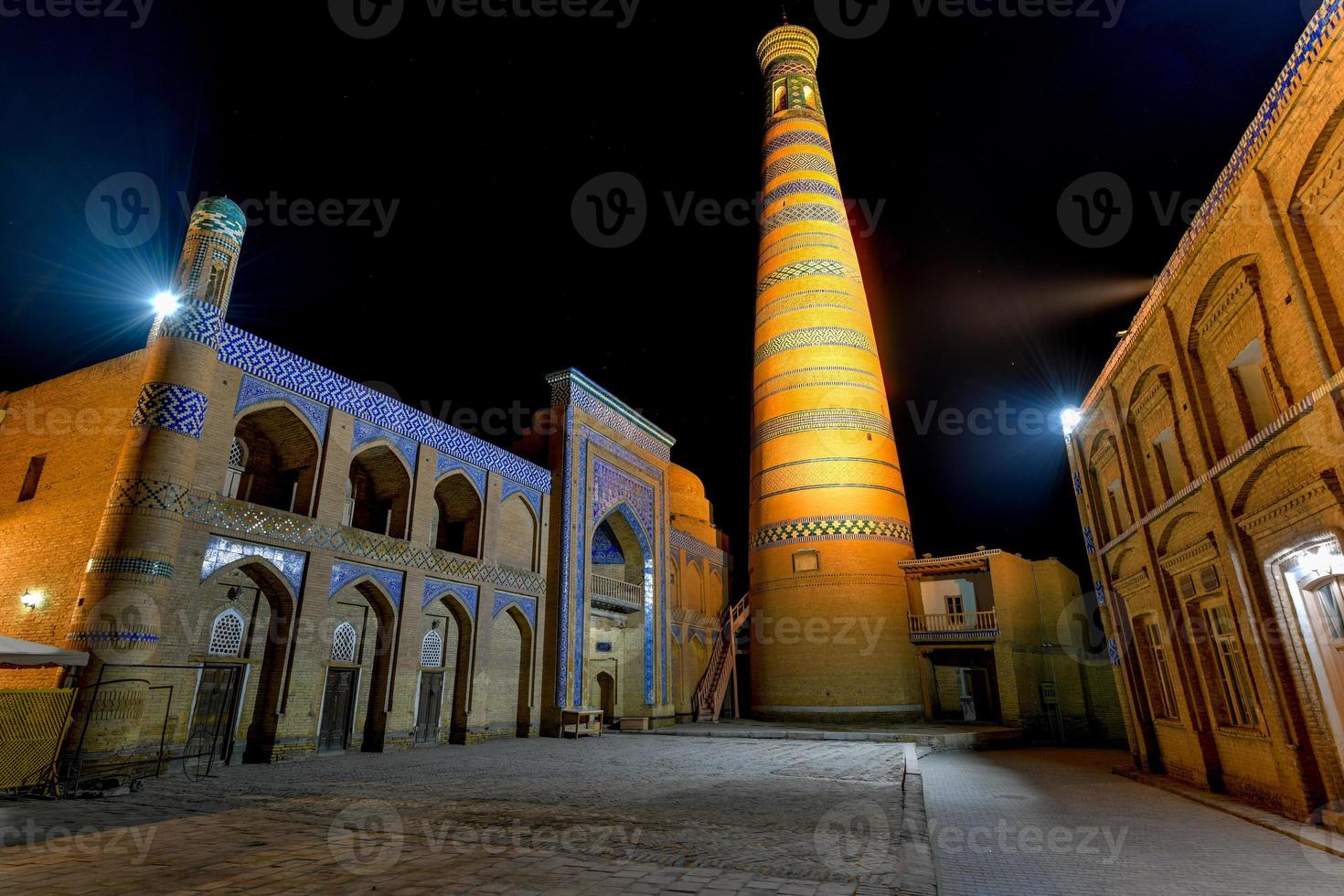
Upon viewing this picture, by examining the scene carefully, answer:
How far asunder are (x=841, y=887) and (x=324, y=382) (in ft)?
36.8

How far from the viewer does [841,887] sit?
3688 mm

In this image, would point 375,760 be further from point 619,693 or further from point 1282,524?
point 1282,524

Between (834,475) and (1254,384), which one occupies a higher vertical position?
(834,475)

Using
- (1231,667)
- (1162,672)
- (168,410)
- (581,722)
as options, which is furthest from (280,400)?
(1162,672)

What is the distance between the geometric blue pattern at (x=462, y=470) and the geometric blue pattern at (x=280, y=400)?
2630mm

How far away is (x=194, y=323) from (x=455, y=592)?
656 cm

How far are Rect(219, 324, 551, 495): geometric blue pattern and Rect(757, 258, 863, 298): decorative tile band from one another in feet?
34.0

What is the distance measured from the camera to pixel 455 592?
14.0 metres

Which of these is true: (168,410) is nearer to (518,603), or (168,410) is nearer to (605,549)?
(518,603)

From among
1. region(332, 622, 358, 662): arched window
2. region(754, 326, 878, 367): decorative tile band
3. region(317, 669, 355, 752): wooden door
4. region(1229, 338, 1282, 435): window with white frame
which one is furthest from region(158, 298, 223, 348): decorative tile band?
region(754, 326, 878, 367): decorative tile band

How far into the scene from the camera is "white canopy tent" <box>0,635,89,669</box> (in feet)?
23.1

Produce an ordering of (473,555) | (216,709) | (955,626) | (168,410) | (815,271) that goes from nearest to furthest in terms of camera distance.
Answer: (168,410) → (216,709) → (473,555) → (955,626) → (815,271)

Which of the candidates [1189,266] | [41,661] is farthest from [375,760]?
[1189,266]

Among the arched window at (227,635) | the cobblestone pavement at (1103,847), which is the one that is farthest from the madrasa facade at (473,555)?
the cobblestone pavement at (1103,847)
